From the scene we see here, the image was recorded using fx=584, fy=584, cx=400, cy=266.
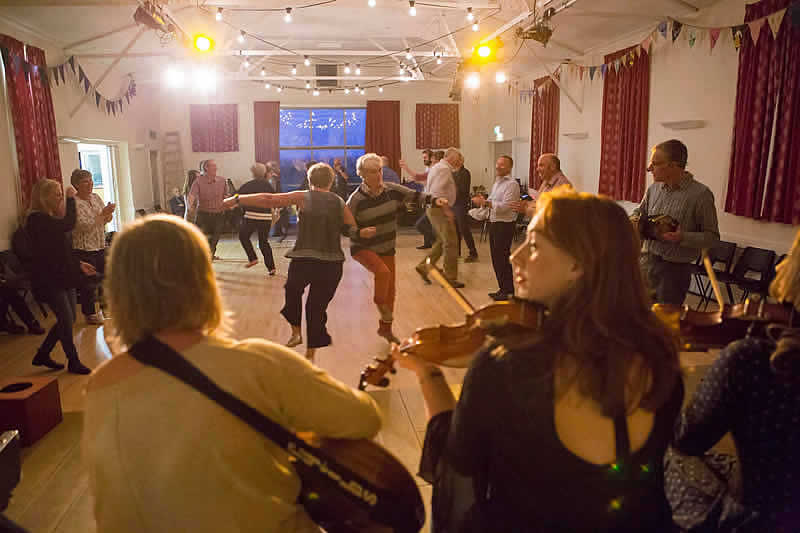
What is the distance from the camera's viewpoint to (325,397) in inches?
48.1

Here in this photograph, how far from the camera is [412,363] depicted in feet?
5.32

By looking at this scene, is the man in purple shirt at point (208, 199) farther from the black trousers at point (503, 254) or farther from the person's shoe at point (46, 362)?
the black trousers at point (503, 254)

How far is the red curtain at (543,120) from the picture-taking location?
10.1 m

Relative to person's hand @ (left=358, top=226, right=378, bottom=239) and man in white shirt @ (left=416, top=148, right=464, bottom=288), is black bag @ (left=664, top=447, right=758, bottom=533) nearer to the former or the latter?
person's hand @ (left=358, top=226, right=378, bottom=239)

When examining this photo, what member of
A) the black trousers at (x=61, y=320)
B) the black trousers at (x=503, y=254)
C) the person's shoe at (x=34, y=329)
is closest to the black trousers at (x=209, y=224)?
the person's shoe at (x=34, y=329)

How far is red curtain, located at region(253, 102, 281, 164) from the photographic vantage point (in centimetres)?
1312

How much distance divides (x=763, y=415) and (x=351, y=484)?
931 mm

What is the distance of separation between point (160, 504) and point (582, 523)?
0.83m

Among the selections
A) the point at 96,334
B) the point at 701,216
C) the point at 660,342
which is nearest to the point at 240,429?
the point at 660,342

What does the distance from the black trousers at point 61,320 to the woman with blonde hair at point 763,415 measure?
13.4ft

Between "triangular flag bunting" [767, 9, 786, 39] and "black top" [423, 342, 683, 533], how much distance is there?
516cm

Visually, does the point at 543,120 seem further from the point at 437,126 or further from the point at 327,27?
the point at 327,27

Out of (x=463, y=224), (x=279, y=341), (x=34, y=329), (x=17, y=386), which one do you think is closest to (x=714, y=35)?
(x=463, y=224)

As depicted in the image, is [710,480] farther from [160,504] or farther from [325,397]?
[160,504]
